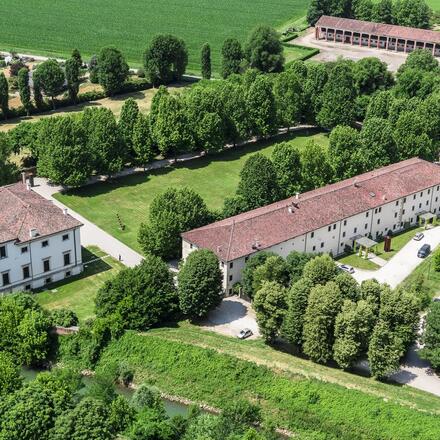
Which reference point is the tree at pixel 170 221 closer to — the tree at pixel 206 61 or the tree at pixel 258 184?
the tree at pixel 258 184

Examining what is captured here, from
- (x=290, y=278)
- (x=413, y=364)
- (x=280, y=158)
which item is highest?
(x=280, y=158)

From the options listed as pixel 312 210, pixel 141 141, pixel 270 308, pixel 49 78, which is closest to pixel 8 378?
pixel 270 308

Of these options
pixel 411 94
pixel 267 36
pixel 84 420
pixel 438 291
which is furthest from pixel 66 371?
pixel 267 36

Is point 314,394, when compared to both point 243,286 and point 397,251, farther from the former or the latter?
point 397,251

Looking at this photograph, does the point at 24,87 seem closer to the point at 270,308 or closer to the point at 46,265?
the point at 46,265

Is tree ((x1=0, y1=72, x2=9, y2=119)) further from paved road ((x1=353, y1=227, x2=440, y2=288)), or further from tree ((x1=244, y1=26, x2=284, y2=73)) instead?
paved road ((x1=353, y1=227, x2=440, y2=288))

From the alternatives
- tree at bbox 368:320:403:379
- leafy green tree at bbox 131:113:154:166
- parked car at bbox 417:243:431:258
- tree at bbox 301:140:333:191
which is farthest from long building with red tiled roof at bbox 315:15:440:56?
tree at bbox 368:320:403:379
